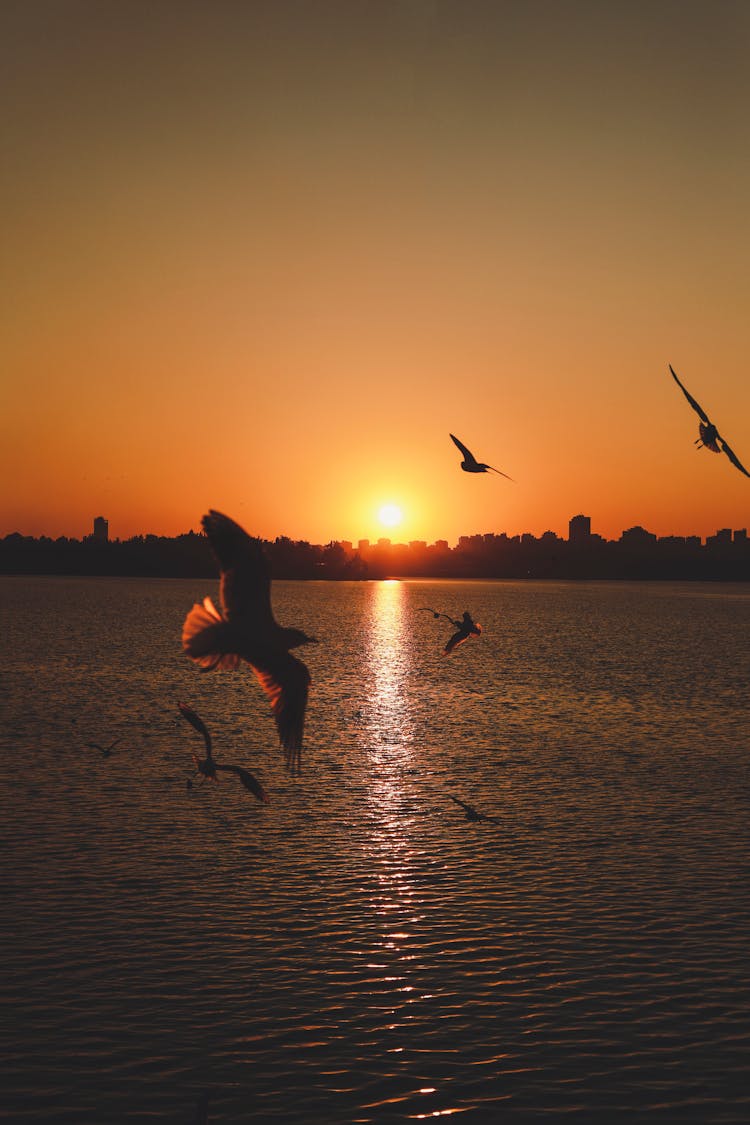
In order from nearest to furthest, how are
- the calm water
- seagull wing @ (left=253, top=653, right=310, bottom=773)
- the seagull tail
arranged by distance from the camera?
the seagull tail, seagull wing @ (left=253, top=653, right=310, bottom=773), the calm water

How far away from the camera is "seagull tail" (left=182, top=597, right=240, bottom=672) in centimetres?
1230

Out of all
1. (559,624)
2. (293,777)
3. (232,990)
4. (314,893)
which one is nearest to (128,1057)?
(232,990)

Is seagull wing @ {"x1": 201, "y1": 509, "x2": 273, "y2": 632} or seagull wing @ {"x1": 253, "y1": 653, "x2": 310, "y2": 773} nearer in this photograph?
seagull wing @ {"x1": 201, "y1": 509, "x2": 273, "y2": 632}

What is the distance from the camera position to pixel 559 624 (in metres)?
198

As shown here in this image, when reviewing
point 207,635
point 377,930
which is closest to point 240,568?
point 207,635

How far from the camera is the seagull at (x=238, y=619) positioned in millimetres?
12039

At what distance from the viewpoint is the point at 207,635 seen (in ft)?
40.7

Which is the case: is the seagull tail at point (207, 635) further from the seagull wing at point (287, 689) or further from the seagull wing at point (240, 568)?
the seagull wing at point (287, 689)

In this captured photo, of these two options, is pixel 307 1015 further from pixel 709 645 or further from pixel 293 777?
pixel 709 645

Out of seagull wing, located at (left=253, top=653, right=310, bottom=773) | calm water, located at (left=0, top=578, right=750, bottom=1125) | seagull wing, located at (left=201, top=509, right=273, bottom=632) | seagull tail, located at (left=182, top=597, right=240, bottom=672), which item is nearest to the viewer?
seagull wing, located at (left=201, top=509, right=273, bottom=632)

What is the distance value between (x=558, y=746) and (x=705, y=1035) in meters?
35.5

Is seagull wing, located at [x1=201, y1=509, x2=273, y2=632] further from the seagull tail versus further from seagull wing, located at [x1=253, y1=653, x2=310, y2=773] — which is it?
seagull wing, located at [x1=253, y1=653, x2=310, y2=773]

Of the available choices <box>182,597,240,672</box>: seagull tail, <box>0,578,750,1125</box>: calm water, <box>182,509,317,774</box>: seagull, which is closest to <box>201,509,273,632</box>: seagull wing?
<box>182,509,317,774</box>: seagull

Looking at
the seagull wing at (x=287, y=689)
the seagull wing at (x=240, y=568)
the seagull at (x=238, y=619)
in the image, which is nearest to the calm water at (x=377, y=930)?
the seagull wing at (x=287, y=689)
